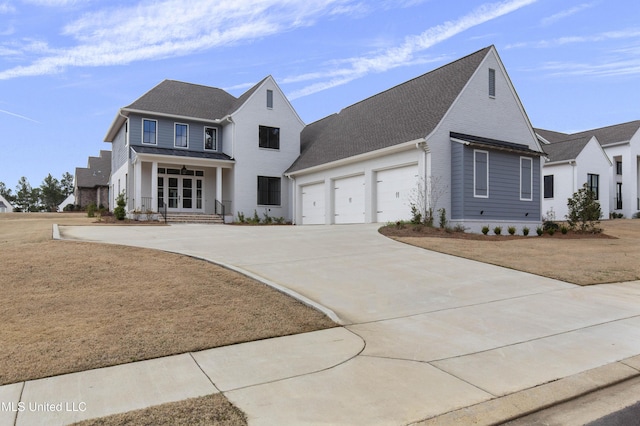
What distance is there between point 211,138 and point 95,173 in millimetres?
26106

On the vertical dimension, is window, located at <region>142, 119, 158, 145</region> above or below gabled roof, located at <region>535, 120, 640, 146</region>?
below

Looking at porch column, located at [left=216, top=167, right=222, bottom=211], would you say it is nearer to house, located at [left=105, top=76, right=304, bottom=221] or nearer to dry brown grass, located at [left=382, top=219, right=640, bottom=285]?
house, located at [left=105, top=76, right=304, bottom=221]

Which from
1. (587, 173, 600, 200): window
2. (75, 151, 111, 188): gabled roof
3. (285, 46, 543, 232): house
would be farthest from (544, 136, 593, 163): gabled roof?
(75, 151, 111, 188): gabled roof

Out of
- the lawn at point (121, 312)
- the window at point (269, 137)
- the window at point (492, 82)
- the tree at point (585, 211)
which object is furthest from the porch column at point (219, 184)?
the tree at point (585, 211)

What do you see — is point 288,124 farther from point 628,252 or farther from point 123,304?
point 123,304

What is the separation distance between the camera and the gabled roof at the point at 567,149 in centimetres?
2791

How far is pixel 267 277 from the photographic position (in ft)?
27.3

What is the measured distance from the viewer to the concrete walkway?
3652mm

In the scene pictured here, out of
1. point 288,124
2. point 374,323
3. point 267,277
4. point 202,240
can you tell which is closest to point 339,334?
point 374,323

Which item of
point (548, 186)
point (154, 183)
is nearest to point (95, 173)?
point (154, 183)

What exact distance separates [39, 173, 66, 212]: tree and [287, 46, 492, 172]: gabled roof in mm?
56810

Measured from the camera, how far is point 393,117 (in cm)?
2155

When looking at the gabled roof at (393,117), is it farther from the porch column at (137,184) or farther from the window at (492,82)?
the porch column at (137,184)

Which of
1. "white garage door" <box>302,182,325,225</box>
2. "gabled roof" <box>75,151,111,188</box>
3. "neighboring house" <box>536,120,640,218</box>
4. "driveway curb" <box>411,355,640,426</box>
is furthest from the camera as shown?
"gabled roof" <box>75,151,111,188</box>
